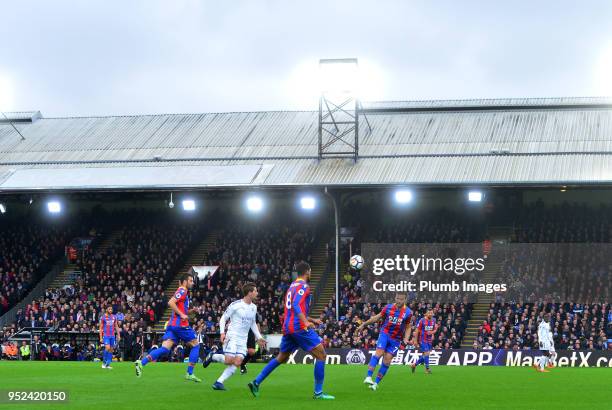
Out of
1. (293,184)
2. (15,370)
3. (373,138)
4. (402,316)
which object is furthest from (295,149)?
(402,316)

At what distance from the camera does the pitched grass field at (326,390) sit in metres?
18.4

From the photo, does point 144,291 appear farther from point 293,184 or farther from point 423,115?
point 423,115

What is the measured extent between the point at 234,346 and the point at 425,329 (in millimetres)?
14357

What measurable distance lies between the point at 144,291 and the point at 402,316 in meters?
31.0

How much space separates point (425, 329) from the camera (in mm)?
34781

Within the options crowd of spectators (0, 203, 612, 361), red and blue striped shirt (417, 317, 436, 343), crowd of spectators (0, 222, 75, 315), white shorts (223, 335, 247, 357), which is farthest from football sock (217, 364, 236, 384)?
crowd of spectators (0, 222, 75, 315)

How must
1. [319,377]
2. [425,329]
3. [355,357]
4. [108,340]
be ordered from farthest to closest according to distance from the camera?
[355,357] < [108,340] < [425,329] < [319,377]

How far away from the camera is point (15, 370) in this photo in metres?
33.8

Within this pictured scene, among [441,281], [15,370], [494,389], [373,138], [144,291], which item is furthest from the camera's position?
[373,138]

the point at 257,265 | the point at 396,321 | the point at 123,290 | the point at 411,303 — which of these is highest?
the point at 257,265

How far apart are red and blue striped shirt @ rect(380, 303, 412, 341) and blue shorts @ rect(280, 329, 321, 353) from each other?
4.96 meters

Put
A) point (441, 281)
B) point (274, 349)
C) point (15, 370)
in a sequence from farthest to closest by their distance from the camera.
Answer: point (441, 281)
point (274, 349)
point (15, 370)

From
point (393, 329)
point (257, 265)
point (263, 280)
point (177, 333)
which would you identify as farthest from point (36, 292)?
point (393, 329)

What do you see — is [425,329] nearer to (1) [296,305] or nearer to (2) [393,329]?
(2) [393,329]
